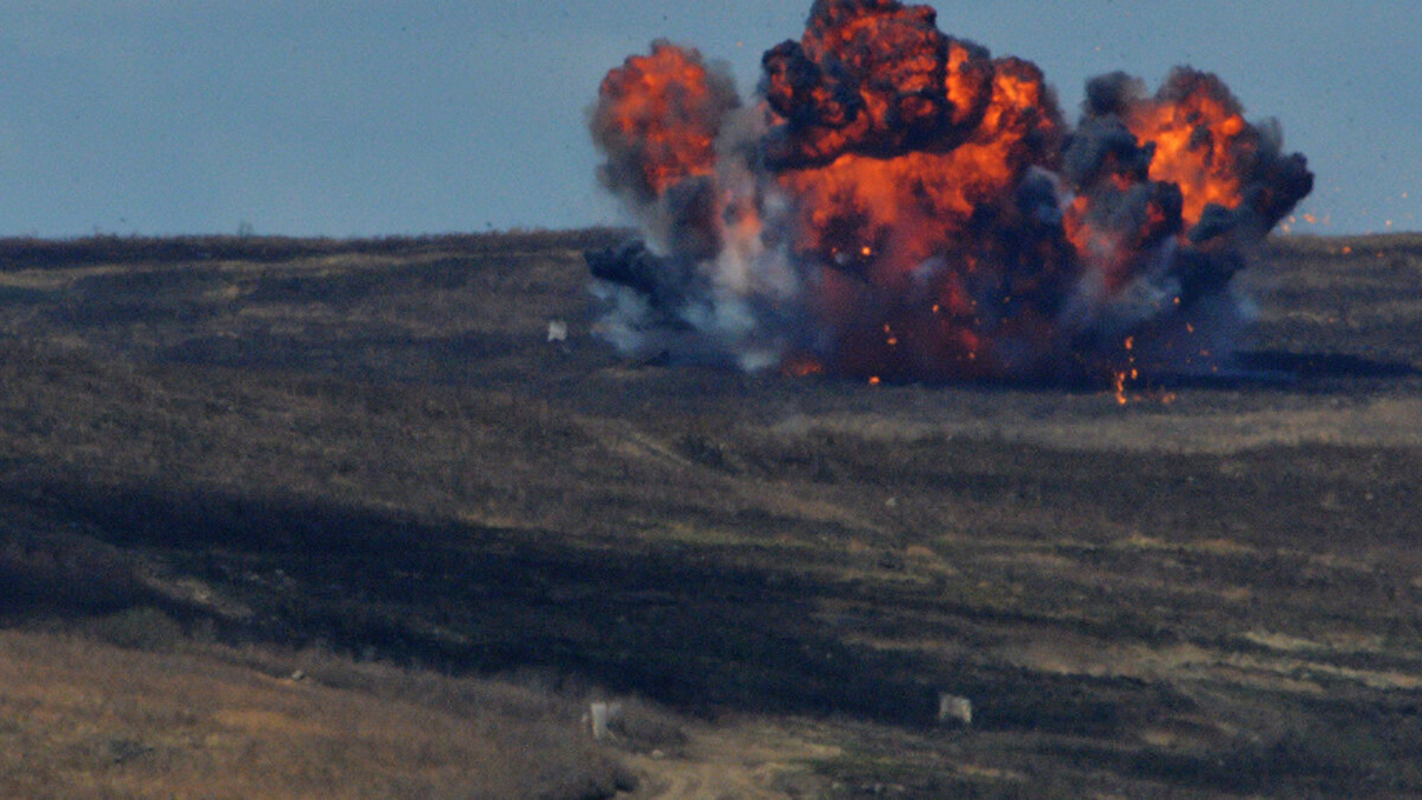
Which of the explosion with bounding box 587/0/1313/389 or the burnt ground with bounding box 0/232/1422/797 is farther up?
the explosion with bounding box 587/0/1313/389

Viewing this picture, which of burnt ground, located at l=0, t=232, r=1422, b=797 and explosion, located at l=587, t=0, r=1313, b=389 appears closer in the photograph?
burnt ground, located at l=0, t=232, r=1422, b=797

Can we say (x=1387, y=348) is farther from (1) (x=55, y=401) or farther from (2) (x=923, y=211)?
(1) (x=55, y=401)

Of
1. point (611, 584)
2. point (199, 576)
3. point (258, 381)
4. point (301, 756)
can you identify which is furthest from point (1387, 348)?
point (301, 756)

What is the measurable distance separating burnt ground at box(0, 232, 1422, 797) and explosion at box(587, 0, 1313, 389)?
2.80m

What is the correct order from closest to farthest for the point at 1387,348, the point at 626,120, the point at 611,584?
1. the point at 611,584
2. the point at 626,120
3. the point at 1387,348

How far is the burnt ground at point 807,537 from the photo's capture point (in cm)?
3631

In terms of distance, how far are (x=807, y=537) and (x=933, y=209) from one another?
26799 millimetres

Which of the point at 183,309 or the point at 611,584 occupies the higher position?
the point at 183,309

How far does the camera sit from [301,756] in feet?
85.3

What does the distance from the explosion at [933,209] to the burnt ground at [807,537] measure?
2801 millimetres

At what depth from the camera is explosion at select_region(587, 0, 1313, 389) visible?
7500 cm

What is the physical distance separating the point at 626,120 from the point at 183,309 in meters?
25.5

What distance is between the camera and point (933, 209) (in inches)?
2985

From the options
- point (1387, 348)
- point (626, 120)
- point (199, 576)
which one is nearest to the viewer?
point (199, 576)
